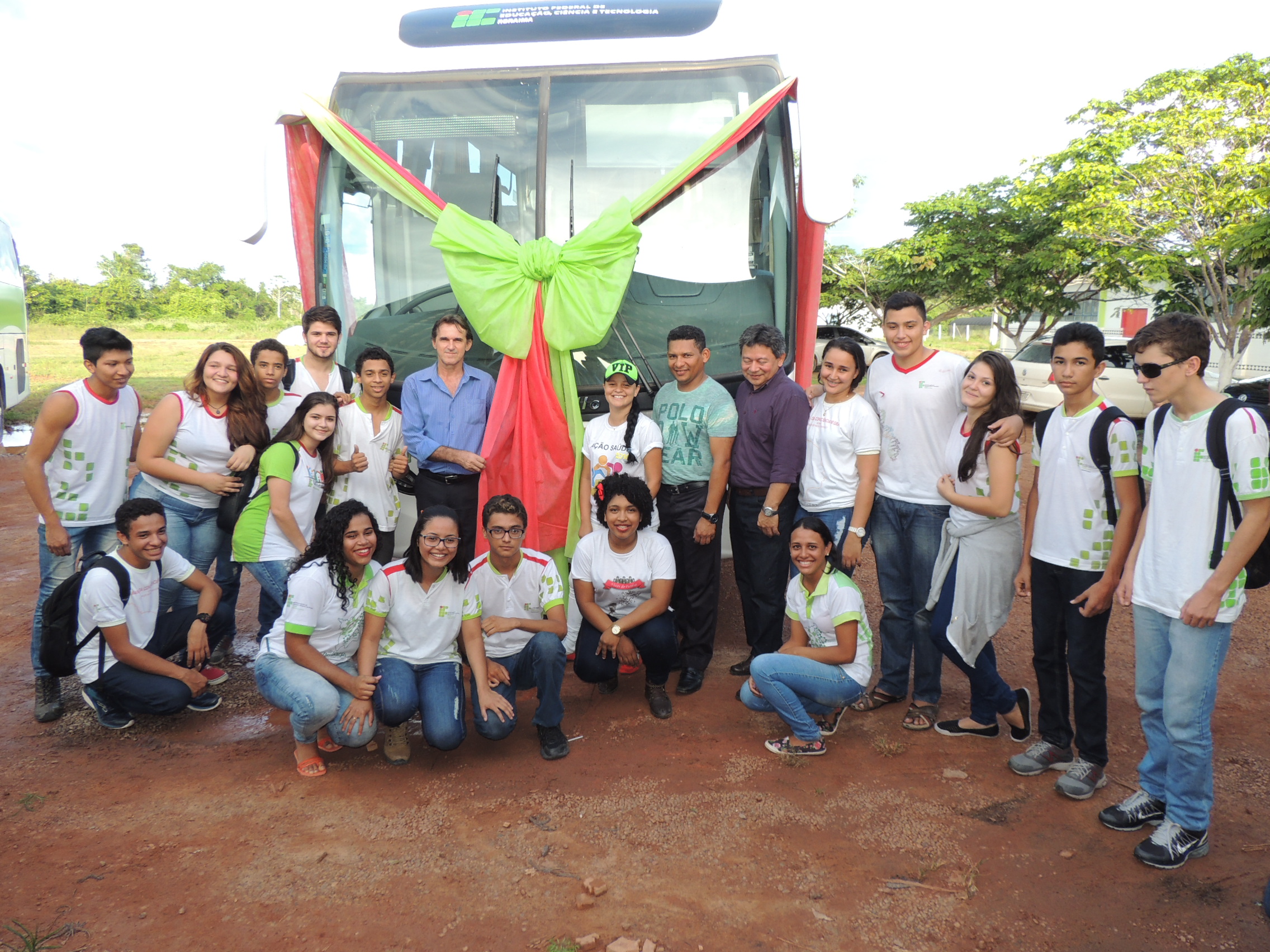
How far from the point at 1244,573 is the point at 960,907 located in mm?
1324

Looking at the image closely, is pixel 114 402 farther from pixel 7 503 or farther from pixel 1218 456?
pixel 7 503

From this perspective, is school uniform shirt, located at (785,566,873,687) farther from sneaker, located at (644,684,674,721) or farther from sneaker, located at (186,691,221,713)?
sneaker, located at (186,691,221,713)

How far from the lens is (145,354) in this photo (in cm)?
2502

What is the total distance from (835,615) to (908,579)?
503 mm

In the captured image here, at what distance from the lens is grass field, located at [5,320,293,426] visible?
16188 mm

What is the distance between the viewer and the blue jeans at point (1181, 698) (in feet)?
8.56

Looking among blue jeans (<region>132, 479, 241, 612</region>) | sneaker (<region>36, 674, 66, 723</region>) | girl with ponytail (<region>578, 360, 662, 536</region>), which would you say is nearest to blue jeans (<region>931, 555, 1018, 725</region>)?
girl with ponytail (<region>578, 360, 662, 536</region>)

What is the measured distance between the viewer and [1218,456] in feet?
8.24

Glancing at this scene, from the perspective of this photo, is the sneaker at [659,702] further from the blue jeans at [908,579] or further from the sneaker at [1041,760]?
the sneaker at [1041,760]

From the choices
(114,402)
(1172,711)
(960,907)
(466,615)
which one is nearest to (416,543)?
(466,615)

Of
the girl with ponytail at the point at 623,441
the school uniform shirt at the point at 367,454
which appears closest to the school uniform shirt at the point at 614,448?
the girl with ponytail at the point at 623,441

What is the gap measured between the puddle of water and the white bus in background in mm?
234

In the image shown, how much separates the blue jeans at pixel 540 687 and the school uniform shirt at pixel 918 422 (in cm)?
159

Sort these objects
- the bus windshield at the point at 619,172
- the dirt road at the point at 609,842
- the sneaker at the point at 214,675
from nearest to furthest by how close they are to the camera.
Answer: the dirt road at the point at 609,842, the sneaker at the point at 214,675, the bus windshield at the point at 619,172
